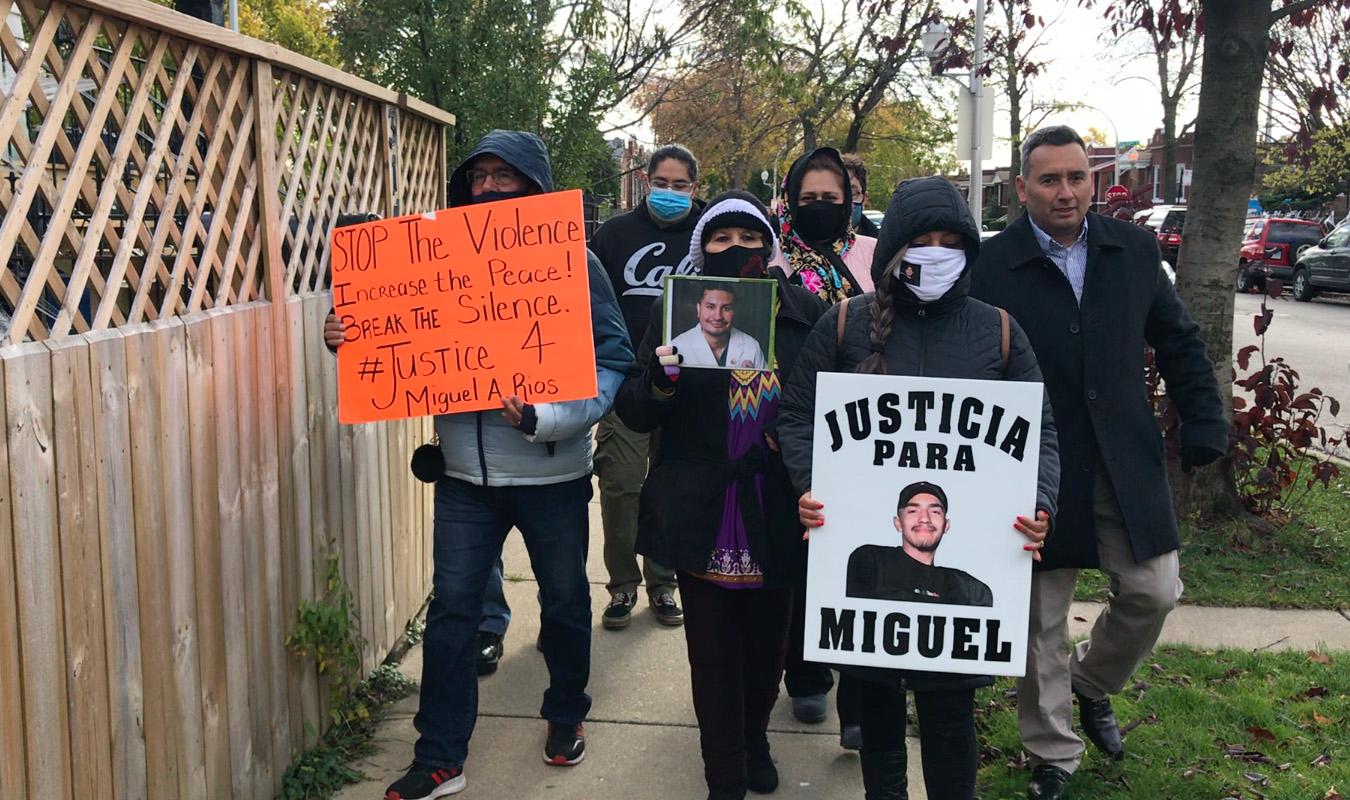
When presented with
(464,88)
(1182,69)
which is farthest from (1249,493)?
(1182,69)

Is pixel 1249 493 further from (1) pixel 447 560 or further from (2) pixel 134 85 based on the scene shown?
(2) pixel 134 85

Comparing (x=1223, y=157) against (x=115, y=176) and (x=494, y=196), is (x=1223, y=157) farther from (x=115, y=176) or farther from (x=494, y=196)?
(x=115, y=176)

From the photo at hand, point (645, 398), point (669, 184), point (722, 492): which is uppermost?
point (669, 184)

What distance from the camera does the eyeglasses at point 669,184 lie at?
5.29m

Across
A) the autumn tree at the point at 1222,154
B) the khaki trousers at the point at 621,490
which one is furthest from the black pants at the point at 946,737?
the autumn tree at the point at 1222,154

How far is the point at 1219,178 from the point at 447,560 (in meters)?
4.57

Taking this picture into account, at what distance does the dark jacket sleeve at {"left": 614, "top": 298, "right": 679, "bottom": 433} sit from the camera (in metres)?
3.40

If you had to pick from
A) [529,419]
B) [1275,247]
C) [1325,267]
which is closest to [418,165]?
[529,419]

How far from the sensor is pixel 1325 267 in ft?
82.2

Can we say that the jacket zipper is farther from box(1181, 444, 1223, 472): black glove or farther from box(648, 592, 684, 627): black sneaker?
box(1181, 444, 1223, 472): black glove

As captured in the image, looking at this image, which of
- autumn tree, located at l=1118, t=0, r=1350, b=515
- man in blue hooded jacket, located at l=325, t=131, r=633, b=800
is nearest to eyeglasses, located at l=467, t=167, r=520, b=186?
man in blue hooded jacket, located at l=325, t=131, r=633, b=800

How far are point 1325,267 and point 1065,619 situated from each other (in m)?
24.8

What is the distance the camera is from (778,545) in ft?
11.3

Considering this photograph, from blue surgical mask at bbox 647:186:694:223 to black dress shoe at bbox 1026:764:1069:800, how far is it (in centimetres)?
263
